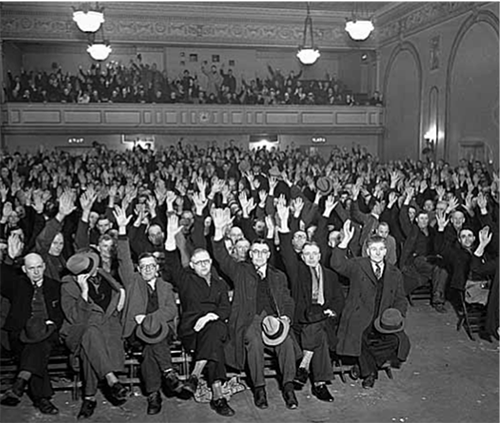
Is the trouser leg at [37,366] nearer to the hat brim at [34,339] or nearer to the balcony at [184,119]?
the hat brim at [34,339]

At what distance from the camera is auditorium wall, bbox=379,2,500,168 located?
54.6 feet

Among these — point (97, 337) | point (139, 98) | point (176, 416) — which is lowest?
point (176, 416)

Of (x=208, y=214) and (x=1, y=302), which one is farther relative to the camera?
(x=208, y=214)

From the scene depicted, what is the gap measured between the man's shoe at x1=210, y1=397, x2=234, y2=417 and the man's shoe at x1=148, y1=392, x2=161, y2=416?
1.48 feet

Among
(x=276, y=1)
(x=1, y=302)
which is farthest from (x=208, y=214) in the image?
(x=276, y=1)

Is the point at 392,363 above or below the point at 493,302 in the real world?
below

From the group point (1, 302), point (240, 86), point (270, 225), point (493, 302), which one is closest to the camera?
point (1, 302)

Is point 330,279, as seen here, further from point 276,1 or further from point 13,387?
point 276,1

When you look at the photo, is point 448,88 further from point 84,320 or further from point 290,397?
point 84,320

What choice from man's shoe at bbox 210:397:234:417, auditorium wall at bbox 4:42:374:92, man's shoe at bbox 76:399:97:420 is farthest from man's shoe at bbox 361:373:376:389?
auditorium wall at bbox 4:42:374:92

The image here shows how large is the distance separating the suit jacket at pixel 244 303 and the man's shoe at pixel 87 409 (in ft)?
3.88

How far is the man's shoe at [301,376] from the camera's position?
5.54m

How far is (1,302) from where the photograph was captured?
18.8ft

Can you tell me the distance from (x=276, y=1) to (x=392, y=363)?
18674 millimetres
